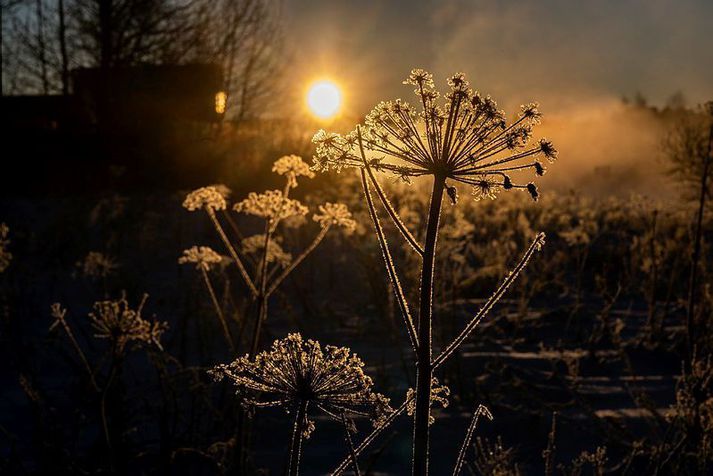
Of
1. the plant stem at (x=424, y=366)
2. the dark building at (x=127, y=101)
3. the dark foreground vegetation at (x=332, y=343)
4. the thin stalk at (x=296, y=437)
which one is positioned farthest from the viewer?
the dark building at (x=127, y=101)

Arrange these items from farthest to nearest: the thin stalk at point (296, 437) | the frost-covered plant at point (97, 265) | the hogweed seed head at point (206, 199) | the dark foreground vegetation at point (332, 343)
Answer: the frost-covered plant at point (97, 265), the dark foreground vegetation at point (332, 343), the hogweed seed head at point (206, 199), the thin stalk at point (296, 437)

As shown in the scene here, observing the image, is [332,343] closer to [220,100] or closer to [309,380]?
[309,380]

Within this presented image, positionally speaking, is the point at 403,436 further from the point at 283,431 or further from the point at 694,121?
the point at 694,121

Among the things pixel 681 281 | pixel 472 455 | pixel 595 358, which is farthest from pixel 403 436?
pixel 681 281

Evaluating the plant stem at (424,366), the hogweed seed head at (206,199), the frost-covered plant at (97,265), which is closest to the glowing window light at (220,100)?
the frost-covered plant at (97,265)

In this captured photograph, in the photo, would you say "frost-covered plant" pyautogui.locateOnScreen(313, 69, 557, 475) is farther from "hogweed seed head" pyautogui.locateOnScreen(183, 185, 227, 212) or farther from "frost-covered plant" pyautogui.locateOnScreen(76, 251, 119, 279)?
"frost-covered plant" pyautogui.locateOnScreen(76, 251, 119, 279)

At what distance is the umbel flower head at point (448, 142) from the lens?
1326 mm

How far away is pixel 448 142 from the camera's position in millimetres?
1329

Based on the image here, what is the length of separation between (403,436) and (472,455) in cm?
38

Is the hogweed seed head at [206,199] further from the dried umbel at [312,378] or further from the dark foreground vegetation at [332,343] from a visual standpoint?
the dried umbel at [312,378]

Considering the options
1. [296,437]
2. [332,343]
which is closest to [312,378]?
[296,437]

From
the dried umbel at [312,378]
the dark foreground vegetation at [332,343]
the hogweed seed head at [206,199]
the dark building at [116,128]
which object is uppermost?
the dark building at [116,128]

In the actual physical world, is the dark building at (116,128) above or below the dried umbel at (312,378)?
above

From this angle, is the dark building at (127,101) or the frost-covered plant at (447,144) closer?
the frost-covered plant at (447,144)
